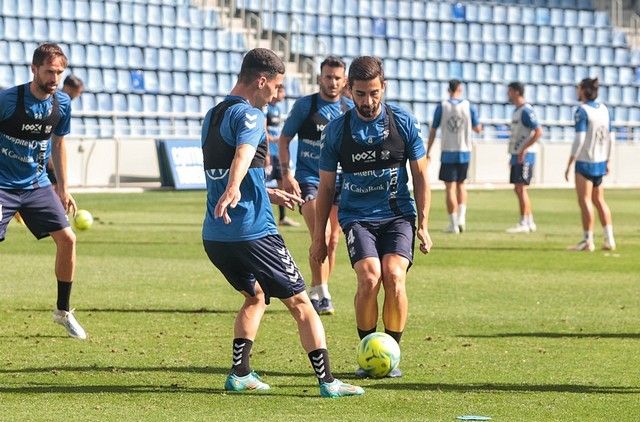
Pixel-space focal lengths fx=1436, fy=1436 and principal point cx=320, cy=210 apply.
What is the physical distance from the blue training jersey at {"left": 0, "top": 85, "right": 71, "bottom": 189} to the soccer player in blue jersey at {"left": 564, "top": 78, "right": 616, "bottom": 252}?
9523 mm

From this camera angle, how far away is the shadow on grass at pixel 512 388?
324 inches

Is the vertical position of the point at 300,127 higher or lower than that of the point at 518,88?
lower

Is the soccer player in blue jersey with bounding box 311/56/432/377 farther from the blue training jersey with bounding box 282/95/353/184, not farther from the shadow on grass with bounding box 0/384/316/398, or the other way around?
the blue training jersey with bounding box 282/95/353/184

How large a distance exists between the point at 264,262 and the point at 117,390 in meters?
1.14

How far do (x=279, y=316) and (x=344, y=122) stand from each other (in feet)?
10.7

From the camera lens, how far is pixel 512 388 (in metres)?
8.34

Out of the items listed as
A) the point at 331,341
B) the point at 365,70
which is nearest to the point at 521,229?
the point at 331,341

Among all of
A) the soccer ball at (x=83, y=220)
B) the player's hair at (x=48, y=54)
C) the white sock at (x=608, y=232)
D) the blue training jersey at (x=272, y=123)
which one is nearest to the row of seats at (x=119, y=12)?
the blue training jersey at (x=272, y=123)

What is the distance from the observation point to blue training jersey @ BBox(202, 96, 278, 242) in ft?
25.8

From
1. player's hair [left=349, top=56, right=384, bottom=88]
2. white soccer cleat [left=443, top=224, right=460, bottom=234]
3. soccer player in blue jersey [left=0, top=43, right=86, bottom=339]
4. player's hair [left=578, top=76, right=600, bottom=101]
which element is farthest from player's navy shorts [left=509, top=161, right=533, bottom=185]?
player's hair [left=349, top=56, right=384, bottom=88]

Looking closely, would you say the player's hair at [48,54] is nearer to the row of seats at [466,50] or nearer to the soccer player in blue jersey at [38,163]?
the soccer player in blue jersey at [38,163]

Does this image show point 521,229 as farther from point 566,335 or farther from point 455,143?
point 566,335

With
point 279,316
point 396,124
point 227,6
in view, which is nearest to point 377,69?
point 396,124

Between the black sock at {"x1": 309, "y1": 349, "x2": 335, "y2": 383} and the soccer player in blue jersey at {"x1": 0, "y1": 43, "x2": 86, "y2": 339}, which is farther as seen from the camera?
the soccer player in blue jersey at {"x1": 0, "y1": 43, "x2": 86, "y2": 339}
